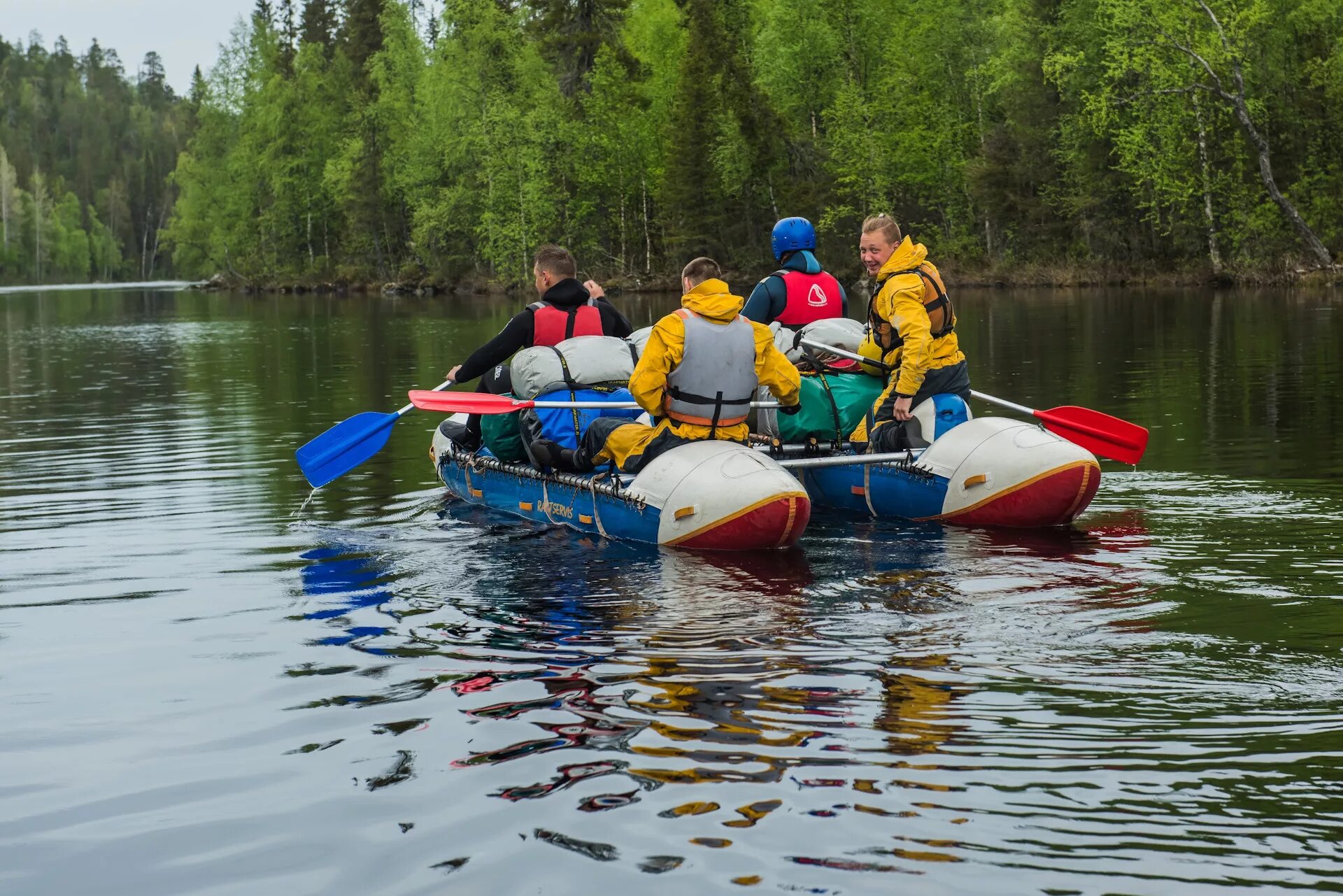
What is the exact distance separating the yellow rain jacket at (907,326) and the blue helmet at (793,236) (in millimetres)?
1322

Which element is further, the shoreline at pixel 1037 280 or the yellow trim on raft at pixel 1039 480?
the shoreline at pixel 1037 280

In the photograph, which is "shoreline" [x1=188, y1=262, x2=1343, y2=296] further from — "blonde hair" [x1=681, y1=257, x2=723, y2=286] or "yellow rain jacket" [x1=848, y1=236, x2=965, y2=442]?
"blonde hair" [x1=681, y1=257, x2=723, y2=286]

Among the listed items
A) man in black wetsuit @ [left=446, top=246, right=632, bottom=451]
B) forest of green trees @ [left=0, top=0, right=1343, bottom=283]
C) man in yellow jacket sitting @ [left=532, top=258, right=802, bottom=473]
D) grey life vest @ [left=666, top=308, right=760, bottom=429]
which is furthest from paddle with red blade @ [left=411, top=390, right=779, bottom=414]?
forest of green trees @ [left=0, top=0, right=1343, bottom=283]

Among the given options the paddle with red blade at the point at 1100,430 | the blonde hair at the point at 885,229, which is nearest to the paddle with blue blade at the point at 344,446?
the blonde hair at the point at 885,229

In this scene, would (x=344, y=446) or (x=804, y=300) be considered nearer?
(x=344, y=446)

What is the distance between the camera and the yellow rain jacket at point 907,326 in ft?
31.0

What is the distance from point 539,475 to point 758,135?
40.5 meters

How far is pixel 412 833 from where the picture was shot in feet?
14.4

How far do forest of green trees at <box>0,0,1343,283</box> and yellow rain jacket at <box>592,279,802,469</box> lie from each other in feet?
96.5

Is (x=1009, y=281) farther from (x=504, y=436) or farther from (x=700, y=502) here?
(x=700, y=502)

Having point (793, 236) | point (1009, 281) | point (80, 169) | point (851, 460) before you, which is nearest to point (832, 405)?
point (851, 460)

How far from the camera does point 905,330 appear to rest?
9477 mm

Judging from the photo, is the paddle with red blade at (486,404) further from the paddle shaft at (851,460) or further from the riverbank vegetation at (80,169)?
the riverbank vegetation at (80,169)

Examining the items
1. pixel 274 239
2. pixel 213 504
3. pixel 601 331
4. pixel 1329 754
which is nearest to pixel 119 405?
pixel 213 504
